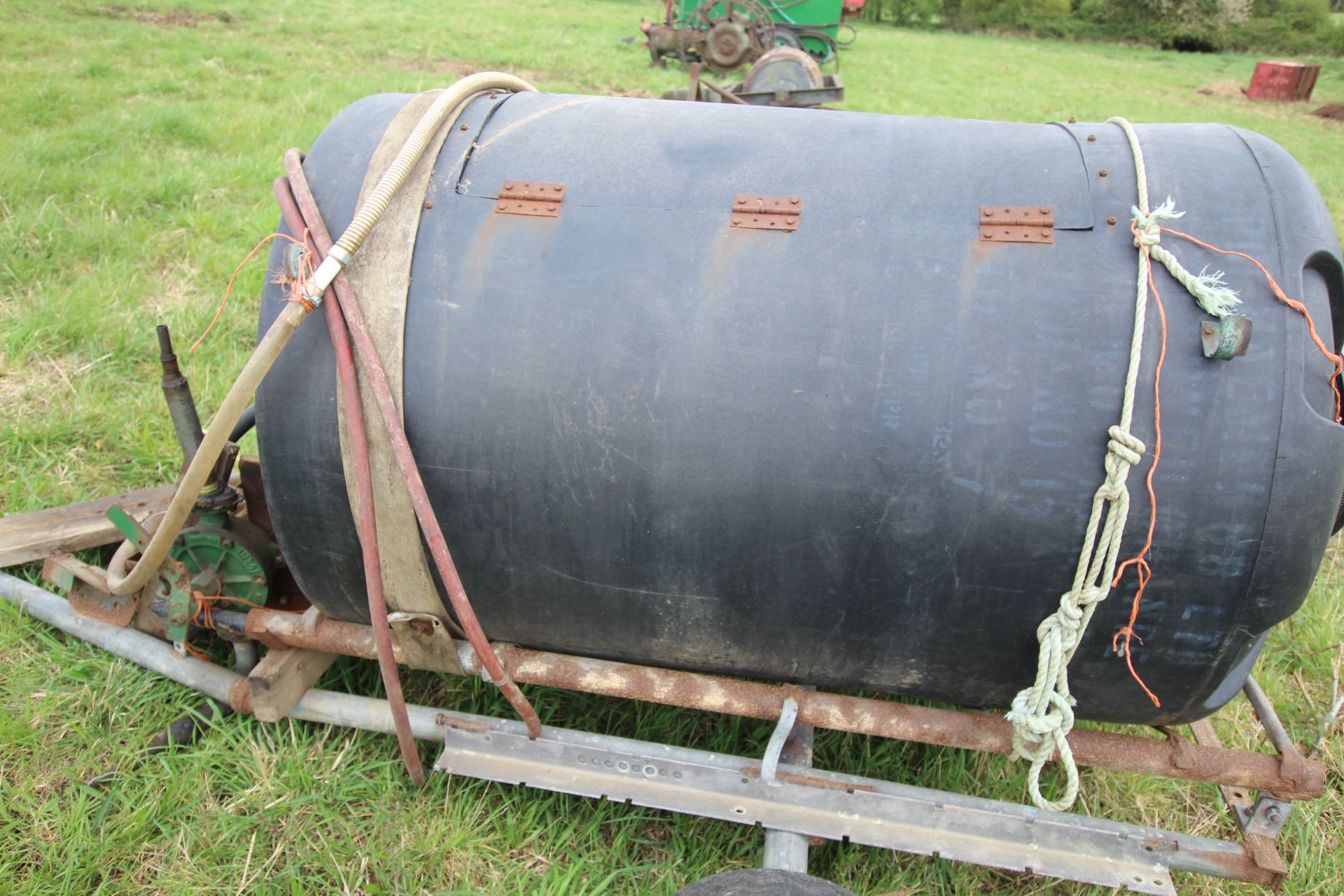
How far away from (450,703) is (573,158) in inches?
59.1

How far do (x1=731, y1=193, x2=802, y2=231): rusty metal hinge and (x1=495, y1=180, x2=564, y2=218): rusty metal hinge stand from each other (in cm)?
38

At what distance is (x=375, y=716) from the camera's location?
88.4 inches

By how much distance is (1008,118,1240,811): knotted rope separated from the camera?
162cm

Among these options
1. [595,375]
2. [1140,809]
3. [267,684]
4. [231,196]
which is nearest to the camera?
[595,375]

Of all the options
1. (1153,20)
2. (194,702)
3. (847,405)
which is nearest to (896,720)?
(847,405)

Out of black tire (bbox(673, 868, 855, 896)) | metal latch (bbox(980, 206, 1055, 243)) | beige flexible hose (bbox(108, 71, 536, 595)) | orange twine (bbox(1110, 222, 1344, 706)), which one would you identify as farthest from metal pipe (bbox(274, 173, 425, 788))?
orange twine (bbox(1110, 222, 1344, 706))

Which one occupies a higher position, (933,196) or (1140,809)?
(933,196)

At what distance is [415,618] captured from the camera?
79.1 inches

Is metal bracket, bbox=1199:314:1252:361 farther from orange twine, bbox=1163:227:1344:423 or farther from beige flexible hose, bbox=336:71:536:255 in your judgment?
beige flexible hose, bbox=336:71:536:255

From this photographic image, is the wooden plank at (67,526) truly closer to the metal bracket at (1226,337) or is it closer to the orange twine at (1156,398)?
the orange twine at (1156,398)

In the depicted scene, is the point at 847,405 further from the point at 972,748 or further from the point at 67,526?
the point at 67,526

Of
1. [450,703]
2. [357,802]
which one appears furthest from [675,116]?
[357,802]

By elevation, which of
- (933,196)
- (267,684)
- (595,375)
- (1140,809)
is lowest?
(1140,809)

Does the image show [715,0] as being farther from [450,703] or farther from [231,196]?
[450,703]
